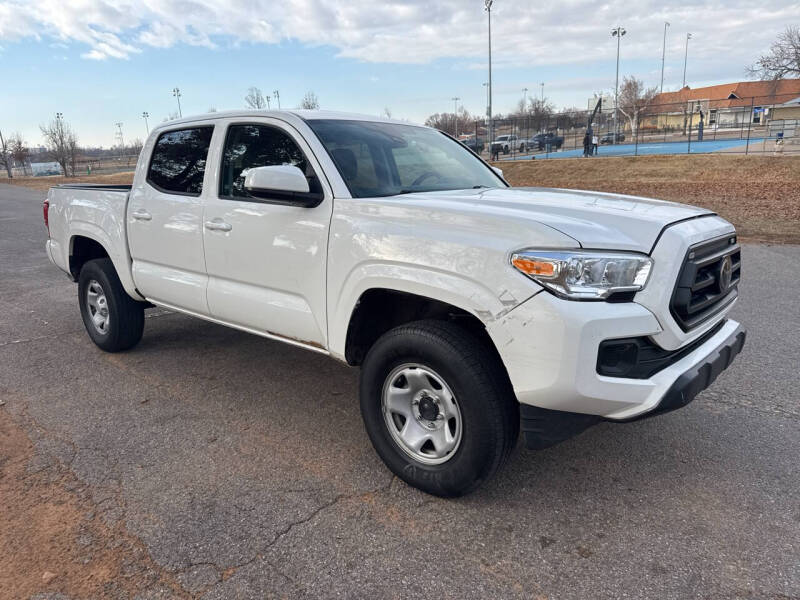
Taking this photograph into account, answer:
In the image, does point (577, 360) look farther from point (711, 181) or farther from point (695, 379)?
point (711, 181)

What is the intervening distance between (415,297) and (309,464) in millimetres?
1110

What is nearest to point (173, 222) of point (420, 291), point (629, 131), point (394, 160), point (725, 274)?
point (394, 160)

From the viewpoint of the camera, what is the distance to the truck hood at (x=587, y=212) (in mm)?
2551

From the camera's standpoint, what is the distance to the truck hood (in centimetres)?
255

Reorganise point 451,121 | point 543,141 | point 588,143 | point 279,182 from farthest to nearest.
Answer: point 451,121
point 543,141
point 588,143
point 279,182

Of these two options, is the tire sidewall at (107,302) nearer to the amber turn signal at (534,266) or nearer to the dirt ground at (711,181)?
the amber turn signal at (534,266)

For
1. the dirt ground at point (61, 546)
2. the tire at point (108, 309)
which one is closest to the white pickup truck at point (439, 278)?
the tire at point (108, 309)

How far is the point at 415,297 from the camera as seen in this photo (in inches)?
121

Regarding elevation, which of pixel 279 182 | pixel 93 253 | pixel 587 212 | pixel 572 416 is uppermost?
pixel 279 182

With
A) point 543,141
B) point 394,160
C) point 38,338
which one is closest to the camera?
point 394,160

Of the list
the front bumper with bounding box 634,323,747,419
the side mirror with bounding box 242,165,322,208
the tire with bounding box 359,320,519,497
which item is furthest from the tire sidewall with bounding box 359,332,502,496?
the side mirror with bounding box 242,165,322,208

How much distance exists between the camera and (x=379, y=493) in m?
3.01

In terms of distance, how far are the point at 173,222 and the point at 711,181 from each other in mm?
19364

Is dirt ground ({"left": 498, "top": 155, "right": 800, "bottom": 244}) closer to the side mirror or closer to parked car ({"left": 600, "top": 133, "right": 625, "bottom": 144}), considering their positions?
the side mirror
